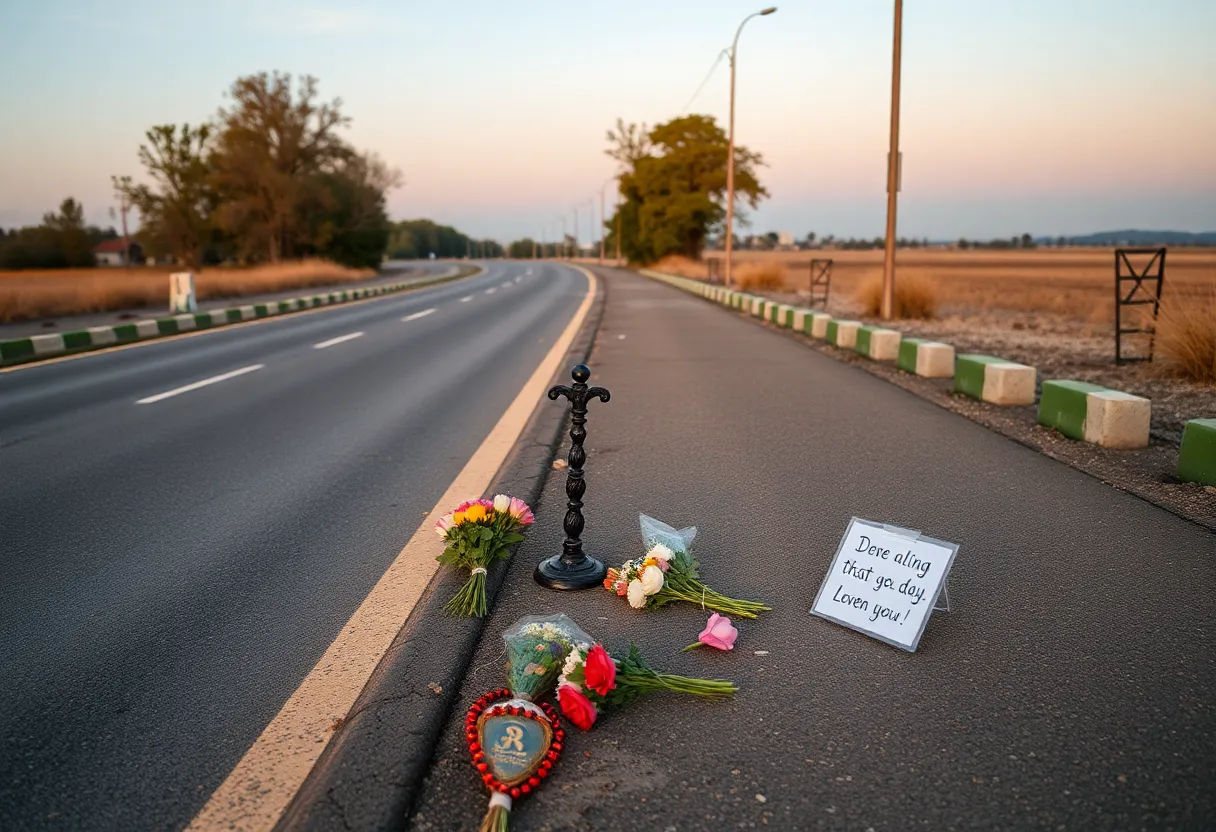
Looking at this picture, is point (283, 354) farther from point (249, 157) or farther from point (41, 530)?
point (249, 157)

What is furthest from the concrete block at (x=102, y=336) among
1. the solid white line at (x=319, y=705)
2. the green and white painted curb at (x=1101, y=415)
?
the green and white painted curb at (x=1101, y=415)

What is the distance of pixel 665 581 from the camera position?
3441mm

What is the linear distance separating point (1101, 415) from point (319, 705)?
563 cm

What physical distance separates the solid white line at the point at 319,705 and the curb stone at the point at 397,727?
0.14ft

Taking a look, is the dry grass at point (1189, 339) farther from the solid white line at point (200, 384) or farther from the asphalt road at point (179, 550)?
the solid white line at point (200, 384)

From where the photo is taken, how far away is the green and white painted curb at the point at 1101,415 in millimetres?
6078

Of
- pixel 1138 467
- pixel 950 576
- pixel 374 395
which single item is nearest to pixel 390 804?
pixel 950 576

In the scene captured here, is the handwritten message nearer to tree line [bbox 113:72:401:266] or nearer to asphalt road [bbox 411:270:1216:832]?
asphalt road [bbox 411:270:1216:832]

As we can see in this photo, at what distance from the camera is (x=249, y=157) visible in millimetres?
47719

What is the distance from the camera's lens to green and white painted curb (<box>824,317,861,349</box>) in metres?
13.1

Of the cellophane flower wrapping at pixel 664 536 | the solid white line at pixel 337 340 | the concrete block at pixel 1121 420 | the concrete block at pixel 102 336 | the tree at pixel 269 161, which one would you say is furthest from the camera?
the tree at pixel 269 161

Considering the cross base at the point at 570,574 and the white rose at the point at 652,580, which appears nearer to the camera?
the white rose at the point at 652,580

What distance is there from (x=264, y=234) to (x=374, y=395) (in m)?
44.9

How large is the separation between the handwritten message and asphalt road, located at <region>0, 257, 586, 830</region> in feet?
6.16
